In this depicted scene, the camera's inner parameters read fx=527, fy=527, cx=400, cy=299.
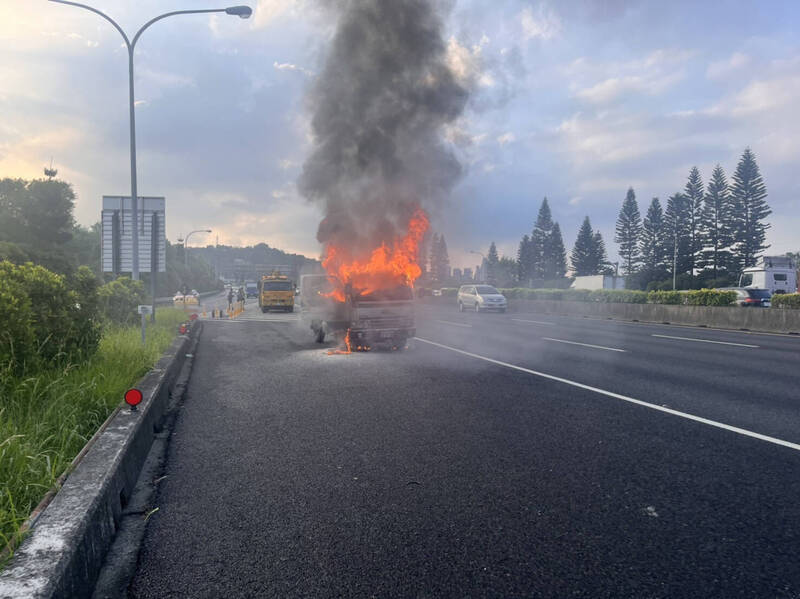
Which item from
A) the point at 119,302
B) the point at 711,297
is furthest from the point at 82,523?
the point at 711,297

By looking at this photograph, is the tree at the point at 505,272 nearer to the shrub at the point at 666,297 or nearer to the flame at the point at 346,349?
the shrub at the point at 666,297

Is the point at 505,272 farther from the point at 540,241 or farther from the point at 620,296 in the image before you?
the point at 620,296

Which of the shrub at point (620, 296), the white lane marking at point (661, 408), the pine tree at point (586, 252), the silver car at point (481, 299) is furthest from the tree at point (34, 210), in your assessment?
the pine tree at point (586, 252)

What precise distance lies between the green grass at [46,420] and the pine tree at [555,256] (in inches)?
3402

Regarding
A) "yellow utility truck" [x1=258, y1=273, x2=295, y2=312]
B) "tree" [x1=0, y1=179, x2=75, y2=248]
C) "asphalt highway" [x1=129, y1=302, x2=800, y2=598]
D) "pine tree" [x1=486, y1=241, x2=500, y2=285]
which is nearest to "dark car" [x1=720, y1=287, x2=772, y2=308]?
"asphalt highway" [x1=129, y1=302, x2=800, y2=598]

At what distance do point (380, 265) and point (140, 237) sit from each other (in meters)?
7.20

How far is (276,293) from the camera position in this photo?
32500 millimetres

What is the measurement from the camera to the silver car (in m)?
29.7

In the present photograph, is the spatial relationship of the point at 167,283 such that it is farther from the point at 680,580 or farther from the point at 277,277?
the point at 680,580

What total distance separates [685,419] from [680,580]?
3614mm

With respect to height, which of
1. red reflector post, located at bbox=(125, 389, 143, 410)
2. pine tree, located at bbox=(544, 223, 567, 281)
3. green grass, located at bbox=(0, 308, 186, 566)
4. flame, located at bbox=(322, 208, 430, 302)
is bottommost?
green grass, located at bbox=(0, 308, 186, 566)

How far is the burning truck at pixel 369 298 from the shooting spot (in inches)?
473

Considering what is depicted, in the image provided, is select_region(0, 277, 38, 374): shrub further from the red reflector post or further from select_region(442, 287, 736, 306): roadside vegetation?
select_region(442, 287, 736, 306): roadside vegetation

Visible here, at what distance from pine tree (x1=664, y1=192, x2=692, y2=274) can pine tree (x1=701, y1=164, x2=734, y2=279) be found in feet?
6.67
